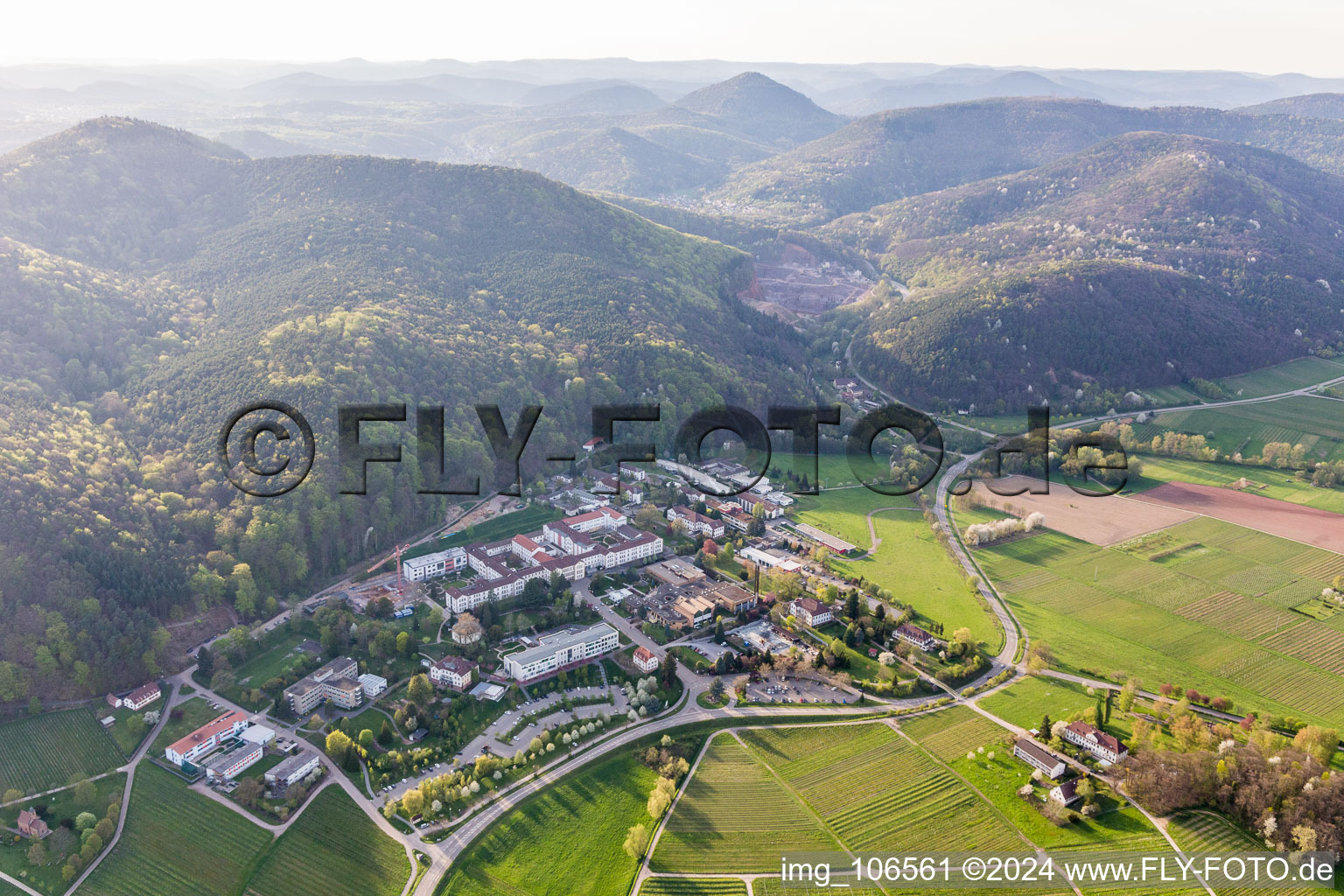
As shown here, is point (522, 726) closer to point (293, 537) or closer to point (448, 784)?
point (448, 784)

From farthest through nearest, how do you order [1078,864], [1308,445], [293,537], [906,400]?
1. [906,400]
2. [1308,445]
3. [293,537]
4. [1078,864]

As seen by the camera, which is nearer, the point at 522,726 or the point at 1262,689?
the point at 522,726

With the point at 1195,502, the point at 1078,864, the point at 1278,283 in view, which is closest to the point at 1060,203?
the point at 1278,283

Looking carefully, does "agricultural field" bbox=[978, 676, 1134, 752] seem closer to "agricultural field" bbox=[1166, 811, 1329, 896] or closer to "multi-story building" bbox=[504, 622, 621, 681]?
"agricultural field" bbox=[1166, 811, 1329, 896]

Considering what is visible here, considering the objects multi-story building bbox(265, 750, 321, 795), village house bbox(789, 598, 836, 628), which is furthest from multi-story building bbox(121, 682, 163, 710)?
village house bbox(789, 598, 836, 628)

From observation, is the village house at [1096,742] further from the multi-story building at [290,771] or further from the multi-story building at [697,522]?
the multi-story building at [290,771]

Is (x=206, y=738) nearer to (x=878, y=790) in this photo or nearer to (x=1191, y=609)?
(x=878, y=790)
